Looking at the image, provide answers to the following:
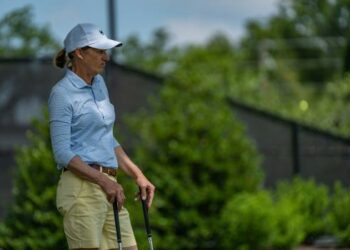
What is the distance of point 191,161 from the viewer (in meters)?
11.8

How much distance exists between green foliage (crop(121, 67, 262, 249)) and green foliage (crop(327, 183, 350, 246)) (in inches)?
51.9

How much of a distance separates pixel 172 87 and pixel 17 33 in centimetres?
206

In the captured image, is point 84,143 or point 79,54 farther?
point 79,54

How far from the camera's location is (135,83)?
12.5 metres

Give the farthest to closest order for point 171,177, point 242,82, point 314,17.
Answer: point 314,17, point 242,82, point 171,177

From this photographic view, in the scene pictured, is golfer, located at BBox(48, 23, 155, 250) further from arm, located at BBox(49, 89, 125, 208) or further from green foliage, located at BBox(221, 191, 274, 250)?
green foliage, located at BBox(221, 191, 274, 250)

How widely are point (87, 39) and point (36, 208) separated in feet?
13.9

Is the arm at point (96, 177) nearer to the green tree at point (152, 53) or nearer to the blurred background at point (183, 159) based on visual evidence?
the blurred background at point (183, 159)

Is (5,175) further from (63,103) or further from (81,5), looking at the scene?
(63,103)

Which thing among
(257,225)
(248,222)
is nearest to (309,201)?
(257,225)

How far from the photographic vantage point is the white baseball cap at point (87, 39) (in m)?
6.97

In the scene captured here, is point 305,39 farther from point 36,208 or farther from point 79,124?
point 79,124

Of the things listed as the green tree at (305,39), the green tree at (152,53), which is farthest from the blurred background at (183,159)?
the green tree at (305,39)

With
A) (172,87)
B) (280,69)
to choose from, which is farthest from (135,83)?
(280,69)
